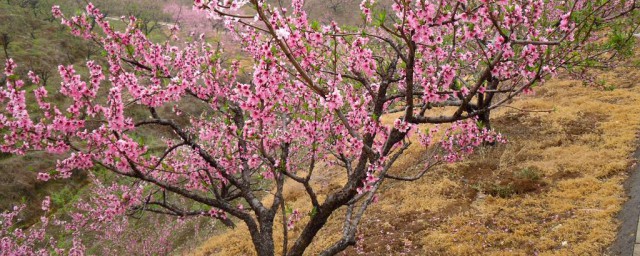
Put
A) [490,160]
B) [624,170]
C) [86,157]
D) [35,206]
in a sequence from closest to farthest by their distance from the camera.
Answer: [86,157]
[624,170]
[490,160]
[35,206]

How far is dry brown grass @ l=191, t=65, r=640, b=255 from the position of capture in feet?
23.8

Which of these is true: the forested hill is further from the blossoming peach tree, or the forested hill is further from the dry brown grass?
the blossoming peach tree

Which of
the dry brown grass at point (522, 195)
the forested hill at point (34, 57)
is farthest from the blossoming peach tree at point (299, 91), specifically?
the forested hill at point (34, 57)

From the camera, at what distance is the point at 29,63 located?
27.8 metres

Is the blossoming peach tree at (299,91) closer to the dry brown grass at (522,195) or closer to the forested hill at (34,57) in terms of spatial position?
the dry brown grass at (522,195)

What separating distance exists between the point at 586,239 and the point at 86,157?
8.06m

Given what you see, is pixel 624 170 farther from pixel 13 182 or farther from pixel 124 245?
pixel 13 182

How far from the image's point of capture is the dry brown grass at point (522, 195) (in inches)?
286

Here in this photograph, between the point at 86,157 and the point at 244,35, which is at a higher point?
the point at 244,35

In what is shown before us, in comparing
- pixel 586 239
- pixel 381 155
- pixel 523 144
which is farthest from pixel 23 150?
pixel 523 144

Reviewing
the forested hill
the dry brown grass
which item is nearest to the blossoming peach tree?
the dry brown grass

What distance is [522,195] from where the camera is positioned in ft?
29.2

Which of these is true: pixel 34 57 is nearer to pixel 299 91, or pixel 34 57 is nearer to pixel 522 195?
pixel 299 91

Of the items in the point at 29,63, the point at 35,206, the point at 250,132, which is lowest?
the point at 35,206
